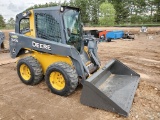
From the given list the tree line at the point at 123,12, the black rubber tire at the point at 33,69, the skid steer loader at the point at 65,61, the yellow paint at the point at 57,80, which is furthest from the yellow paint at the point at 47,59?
the tree line at the point at 123,12

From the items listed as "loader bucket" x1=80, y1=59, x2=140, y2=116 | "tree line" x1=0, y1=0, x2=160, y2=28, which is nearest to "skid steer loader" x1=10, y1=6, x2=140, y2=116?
"loader bucket" x1=80, y1=59, x2=140, y2=116

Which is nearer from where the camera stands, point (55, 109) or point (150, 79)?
point (55, 109)

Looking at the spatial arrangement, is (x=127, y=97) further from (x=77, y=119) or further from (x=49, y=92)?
(x=49, y=92)

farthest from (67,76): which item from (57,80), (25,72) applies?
(25,72)

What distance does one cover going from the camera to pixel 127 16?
53.6 m

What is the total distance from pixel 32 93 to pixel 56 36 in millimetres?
1547

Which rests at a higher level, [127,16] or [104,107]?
[127,16]

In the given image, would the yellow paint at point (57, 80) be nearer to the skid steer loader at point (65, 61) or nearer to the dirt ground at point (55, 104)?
the skid steer loader at point (65, 61)

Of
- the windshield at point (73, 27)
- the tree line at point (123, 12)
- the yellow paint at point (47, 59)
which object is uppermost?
the tree line at point (123, 12)

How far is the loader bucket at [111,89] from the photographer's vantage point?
13.4 ft

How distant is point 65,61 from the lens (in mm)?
5020

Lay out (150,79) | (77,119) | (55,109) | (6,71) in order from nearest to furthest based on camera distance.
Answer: (77,119) → (55,109) → (150,79) → (6,71)

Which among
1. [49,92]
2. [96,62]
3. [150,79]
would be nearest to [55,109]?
[49,92]

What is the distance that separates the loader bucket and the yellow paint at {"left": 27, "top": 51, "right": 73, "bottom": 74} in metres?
0.81
